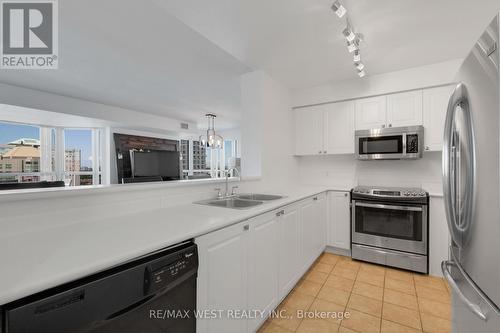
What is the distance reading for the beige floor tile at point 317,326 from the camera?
1686 millimetres

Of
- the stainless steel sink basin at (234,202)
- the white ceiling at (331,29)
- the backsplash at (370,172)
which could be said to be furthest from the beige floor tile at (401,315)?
the white ceiling at (331,29)

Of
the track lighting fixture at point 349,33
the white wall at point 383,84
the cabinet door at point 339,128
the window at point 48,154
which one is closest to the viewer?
the track lighting fixture at point 349,33

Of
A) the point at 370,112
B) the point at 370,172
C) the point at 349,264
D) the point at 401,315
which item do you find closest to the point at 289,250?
the point at 401,315

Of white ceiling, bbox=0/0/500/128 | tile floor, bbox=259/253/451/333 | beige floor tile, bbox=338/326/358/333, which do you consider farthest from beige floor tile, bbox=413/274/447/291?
white ceiling, bbox=0/0/500/128

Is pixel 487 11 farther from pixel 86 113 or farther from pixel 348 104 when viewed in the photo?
pixel 86 113

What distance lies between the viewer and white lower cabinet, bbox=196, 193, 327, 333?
1179 mm

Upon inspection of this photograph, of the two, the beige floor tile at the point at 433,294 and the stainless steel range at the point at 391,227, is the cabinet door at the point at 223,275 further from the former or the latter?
the stainless steel range at the point at 391,227

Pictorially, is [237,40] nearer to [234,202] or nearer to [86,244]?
[234,202]

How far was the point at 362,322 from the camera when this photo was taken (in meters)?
1.76

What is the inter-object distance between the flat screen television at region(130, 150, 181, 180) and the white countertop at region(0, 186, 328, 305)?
4.06m

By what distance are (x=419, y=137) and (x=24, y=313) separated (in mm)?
3413

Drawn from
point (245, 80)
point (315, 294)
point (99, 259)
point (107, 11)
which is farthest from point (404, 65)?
point (99, 259)

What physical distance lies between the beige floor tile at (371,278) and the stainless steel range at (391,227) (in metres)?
0.26

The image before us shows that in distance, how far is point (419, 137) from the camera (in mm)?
2633
